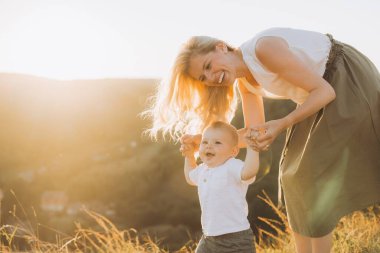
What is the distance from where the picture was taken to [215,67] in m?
2.62

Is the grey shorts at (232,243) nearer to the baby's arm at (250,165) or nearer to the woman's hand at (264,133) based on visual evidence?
the baby's arm at (250,165)

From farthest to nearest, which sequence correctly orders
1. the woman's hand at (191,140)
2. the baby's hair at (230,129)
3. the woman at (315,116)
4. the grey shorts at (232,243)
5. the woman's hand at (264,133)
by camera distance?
the woman's hand at (191,140), the baby's hair at (230,129), the grey shorts at (232,243), the woman at (315,116), the woman's hand at (264,133)

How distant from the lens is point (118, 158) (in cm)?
1370

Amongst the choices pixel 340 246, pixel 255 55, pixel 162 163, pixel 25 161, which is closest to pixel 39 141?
pixel 25 161

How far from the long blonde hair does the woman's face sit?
7 cm

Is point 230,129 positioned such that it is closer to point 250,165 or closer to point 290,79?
point 250,165

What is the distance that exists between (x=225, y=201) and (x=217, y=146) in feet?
0.88

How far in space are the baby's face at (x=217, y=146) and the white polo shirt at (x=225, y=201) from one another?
0.05 metres

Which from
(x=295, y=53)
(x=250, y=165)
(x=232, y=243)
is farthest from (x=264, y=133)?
(x=232, y=243)

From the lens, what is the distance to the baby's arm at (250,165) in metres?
2.42

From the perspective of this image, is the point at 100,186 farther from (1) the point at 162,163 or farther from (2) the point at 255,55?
(2) the point at 255,55

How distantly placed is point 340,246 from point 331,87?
1817 millimetres

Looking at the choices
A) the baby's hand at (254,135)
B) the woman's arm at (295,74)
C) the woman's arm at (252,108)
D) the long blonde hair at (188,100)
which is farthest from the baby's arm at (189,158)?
the woman's arm at (295,74)

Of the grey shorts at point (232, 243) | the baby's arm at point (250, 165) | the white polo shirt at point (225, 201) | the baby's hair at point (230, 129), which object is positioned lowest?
the grey shorts at point (232, 243)
